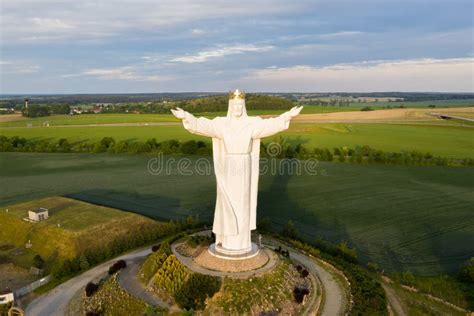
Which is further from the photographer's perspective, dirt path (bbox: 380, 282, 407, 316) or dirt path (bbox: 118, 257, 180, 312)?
dirt path (bbox: 380, 282, 407, 316)

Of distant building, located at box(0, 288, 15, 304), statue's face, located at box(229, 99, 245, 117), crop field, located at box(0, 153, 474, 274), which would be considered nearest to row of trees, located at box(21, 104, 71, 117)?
crop field, located at box(0, 153, 474, 274)

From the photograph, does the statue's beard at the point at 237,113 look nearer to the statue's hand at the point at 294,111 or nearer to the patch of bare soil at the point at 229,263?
the statue's hand at the point at 294,111

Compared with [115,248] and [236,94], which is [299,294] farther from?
[115,248]

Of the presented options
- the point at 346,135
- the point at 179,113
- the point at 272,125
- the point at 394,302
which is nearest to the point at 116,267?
the point at 179,113

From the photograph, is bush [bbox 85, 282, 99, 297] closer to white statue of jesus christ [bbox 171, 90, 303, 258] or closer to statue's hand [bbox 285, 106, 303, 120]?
white statue of jesus christ [bbox 171, 90, 303, 258]

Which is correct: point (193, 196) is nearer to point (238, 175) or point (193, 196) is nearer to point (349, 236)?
point (349, 236)

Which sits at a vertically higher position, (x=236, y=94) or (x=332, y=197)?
(x=236, y=94)
